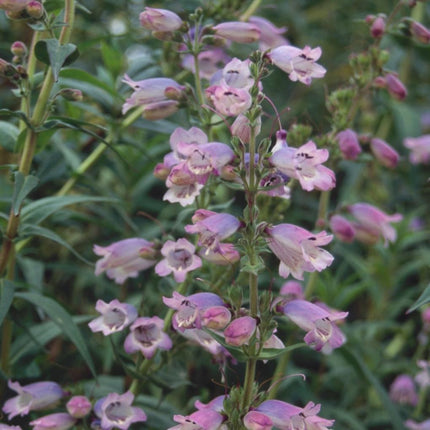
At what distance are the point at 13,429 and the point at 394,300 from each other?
153 centimetres

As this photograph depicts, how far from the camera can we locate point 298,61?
1.13 meters

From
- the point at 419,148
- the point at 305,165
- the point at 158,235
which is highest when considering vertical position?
the point at 305,165

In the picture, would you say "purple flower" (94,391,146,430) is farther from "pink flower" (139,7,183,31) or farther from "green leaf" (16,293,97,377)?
"pink flower" (139,7,183,31)

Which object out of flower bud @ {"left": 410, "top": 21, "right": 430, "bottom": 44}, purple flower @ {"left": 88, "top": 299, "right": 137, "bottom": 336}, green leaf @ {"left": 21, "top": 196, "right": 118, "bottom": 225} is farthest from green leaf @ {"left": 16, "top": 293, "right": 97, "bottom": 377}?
A: flower bud @ {"left": 410, "top": 21, "right": 430, "bottom": 44}

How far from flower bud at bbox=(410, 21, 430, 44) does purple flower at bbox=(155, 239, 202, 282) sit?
30.8 inches

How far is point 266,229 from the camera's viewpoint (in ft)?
3.13

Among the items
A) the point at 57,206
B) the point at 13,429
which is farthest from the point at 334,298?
the point at 13,429

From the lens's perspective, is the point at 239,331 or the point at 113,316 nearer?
the point at 239,331

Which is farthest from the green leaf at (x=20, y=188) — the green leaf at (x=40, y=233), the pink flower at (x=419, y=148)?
the pink flower at (x=419, y=148)

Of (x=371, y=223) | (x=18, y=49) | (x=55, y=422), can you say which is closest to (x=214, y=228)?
(x=55, y=422)

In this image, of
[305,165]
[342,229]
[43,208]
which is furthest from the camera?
[342,229]

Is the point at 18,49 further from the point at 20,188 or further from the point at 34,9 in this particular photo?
the point at 20,188

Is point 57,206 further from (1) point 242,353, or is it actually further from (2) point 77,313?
(2) point 77,313

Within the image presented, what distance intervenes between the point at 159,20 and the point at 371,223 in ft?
2.27
